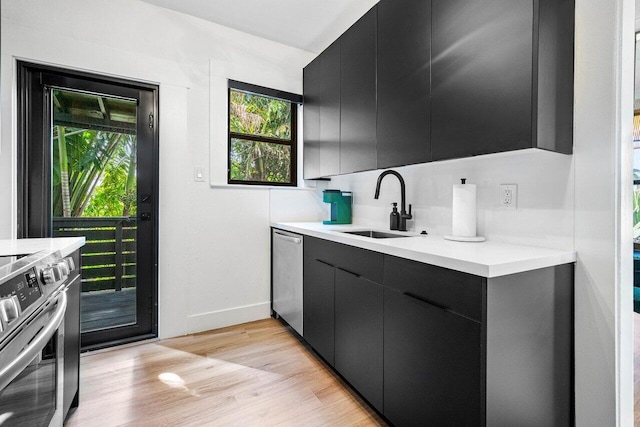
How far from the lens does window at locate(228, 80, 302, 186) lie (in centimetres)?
266

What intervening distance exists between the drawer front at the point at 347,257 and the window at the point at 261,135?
95cm

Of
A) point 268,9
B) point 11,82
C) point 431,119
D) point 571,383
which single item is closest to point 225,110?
point 268,9

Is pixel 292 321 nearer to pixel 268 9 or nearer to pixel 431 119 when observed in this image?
pixel 431 119

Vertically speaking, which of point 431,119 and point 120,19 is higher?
point 120,19

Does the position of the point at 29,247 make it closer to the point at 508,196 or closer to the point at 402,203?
the point at 402,203

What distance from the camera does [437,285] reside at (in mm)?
1120

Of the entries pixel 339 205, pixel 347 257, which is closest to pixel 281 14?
pixel 339 205

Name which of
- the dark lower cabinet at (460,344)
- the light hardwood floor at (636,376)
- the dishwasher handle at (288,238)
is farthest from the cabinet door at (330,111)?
the light hardwood floor at (636,376)

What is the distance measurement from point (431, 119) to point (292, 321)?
5.69 ft

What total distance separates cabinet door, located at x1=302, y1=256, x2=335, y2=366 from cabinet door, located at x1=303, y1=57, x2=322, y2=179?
3.08 feet

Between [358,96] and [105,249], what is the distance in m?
2.10

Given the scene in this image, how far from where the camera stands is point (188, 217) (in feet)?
7.86

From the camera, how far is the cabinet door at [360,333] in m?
1.44

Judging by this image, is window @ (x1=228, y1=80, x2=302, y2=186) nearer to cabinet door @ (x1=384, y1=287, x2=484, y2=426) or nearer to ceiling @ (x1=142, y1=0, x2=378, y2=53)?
ceiling @ (x1=142, y1=0, x2=378, y2=53)
